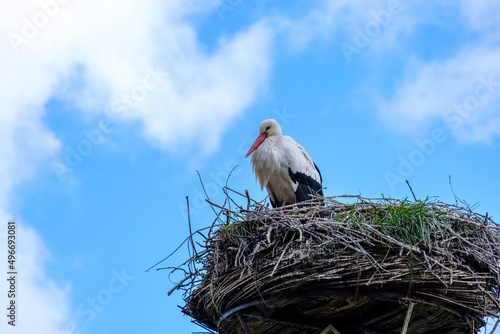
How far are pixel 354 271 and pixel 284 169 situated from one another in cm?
232

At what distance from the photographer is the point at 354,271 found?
11.1 ft

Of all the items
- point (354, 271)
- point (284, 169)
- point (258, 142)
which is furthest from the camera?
point (258, 142)

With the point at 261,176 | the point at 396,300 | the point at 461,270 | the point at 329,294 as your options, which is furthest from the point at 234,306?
the point at 261,176

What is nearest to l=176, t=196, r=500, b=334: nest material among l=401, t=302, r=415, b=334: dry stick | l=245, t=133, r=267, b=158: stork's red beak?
l=401, t=302, r=415, b=334: dry stick

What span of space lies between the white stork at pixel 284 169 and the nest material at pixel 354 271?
1.53 m

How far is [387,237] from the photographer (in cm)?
351

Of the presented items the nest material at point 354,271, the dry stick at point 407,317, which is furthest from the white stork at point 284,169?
the dry stick at point 407,317

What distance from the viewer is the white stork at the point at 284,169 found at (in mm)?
5617

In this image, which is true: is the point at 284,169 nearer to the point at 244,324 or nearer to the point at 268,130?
the point at 268,130

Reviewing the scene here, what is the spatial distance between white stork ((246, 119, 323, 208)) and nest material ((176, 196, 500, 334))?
153 centimetres

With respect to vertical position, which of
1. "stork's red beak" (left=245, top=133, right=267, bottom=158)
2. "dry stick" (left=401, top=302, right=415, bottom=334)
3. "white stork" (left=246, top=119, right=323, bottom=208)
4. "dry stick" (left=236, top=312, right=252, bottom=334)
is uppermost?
"stork's red beak" (left=245, top=133, right=267, bottom=158)

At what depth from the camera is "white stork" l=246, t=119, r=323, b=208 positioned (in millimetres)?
5617

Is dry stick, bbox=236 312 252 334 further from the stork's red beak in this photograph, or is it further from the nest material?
the stork's red beak

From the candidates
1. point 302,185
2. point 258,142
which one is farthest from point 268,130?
point 302,185
